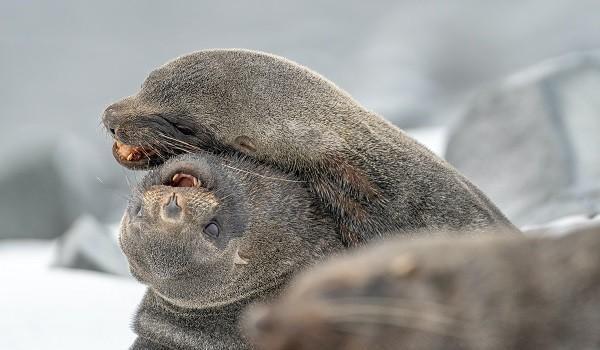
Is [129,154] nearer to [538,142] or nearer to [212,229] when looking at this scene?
[212,229]

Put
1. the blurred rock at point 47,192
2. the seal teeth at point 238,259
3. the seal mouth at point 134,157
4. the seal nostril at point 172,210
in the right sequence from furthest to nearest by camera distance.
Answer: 1. the blurred rock at point 47,192
2. the seal mouth at point 134,157
3. the seal teeth at point 238,259
4. the seal nostril at point 172,210

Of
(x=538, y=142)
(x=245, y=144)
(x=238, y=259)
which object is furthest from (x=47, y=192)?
(x=238, y=259)

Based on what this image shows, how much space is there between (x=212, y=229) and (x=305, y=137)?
0.40m

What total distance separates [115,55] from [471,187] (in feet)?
38.0

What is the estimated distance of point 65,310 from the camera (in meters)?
4.52

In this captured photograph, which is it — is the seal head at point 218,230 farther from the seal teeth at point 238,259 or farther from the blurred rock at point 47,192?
the blurred rock at point 47,192

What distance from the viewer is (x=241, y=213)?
3131 millimetres

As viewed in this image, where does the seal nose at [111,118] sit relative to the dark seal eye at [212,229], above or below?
above

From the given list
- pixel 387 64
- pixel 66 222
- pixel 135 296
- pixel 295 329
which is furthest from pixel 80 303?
pixel 387 64

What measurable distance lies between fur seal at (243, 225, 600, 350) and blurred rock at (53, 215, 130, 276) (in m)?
4.77

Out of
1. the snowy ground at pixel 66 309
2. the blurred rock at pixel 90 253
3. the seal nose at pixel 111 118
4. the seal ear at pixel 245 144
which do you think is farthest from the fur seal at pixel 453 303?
the blurred rock at pixel 90 253

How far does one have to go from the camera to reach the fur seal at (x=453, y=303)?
142 cm

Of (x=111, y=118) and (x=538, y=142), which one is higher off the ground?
(x=111, y=118)

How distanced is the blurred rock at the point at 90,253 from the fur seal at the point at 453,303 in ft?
15.6
